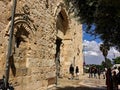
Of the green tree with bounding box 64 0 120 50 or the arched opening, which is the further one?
the arched opening

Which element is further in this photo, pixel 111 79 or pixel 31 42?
pixel 111 79

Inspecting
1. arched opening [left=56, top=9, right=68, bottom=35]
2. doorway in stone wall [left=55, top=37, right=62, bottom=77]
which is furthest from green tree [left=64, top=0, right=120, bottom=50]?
doorway in stone wall [left=55, top=37, right=62, bottom=77]

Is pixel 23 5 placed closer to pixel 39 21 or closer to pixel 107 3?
pixel 39 21

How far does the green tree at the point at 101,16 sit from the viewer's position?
7051 millimetres

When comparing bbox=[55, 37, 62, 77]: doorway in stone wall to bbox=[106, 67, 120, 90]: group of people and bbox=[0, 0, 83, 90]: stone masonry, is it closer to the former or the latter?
bbox=[0, 0, 83, 90]: stone masonry

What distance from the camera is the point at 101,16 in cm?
739

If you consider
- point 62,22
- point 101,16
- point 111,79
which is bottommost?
point 111,79

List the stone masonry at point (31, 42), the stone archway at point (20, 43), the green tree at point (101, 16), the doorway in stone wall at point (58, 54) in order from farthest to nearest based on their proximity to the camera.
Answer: the doorway in stone wall at point (58, 54), the stone archway at point (20, 43), the stone masonry at point (31, 42), the green tree at point (101, 16)

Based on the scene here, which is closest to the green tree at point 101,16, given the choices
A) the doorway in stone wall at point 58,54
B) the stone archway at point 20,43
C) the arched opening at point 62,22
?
the stone archway at point 20,43

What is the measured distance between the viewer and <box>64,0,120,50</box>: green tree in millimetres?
7051

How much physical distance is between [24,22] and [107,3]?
3.67 meters

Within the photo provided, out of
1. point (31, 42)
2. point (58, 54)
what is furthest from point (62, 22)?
point (31, 42)

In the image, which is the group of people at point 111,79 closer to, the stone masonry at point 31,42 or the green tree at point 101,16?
the green tree at point 101,16

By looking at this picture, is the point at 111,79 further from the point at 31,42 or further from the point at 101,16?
the point at 101,16
